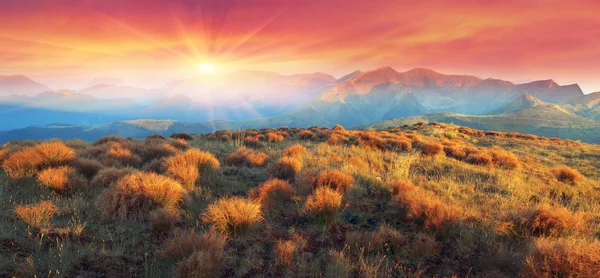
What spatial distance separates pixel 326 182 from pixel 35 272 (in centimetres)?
517

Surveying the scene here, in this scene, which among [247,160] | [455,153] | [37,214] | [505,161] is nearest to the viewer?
[37,214]

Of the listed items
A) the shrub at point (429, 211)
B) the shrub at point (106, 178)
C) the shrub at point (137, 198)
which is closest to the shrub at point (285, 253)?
the shrub at point (429, 211)

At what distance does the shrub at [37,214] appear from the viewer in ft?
13.7

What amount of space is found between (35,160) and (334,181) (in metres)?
8.46

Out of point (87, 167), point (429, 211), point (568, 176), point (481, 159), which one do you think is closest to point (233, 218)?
point (429, 211)

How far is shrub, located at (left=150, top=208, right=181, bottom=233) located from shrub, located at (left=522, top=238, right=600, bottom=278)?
→ 17.4ft

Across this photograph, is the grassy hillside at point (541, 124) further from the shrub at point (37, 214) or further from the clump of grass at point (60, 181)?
the shrub at point (37, 214)

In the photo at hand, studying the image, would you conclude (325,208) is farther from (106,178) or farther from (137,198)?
(106,178)

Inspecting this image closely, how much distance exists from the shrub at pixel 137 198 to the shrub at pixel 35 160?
3.68 m

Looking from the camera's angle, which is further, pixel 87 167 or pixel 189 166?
pixel 87 167

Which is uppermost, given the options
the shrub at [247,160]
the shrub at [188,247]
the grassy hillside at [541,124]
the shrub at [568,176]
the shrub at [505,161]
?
the shrub at [247,160]

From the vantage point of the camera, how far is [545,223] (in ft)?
14.2

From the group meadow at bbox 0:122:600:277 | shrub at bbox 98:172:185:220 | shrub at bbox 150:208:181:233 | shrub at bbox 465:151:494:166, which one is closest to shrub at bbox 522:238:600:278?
meadow at bbox 0:122:600:277

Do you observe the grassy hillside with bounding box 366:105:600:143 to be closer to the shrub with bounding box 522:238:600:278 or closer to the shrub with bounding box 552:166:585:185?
the shrub with bounding box 552:166:585:185
